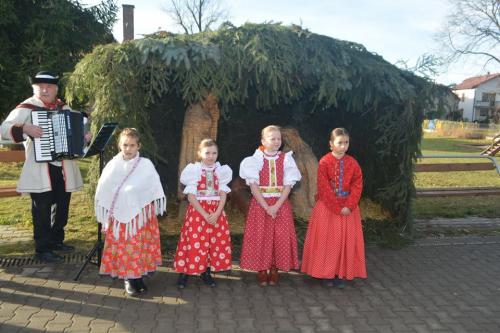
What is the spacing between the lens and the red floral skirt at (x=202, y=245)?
4559 mm

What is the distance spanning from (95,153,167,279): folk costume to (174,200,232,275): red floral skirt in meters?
0.35

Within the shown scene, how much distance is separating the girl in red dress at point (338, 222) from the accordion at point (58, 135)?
278 cm

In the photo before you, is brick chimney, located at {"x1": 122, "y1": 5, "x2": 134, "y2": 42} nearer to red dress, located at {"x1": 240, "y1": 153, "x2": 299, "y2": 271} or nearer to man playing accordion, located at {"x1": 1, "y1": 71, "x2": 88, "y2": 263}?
man playing accordion, located at {"x1": 1, "y1": 71, "x2": 88, "y2": 263}

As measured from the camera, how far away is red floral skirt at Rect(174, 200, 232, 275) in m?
4.56

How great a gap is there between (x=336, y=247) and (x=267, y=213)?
80 centimetres

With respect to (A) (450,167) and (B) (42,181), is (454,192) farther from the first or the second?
(B) (42,181)

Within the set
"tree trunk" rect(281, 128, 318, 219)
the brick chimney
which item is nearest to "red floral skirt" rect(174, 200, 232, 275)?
"tree trunk" rect(281, 128, 318, 219)

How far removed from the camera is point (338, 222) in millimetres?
4723

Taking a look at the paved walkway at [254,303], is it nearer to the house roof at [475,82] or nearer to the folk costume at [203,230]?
the folk costume at [203,230]

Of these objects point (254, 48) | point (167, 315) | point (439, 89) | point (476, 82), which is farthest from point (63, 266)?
point (476, 82)

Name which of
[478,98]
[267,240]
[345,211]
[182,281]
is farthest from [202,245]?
[478,98]

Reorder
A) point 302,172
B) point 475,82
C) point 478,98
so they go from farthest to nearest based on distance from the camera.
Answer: point 475,82
point 478,98
point 302,172

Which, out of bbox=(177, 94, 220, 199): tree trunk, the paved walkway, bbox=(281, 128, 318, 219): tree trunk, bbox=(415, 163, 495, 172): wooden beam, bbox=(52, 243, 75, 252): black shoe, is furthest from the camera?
bbox=(415, 163, 495, 172): wooden beam

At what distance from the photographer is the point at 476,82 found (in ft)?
233
